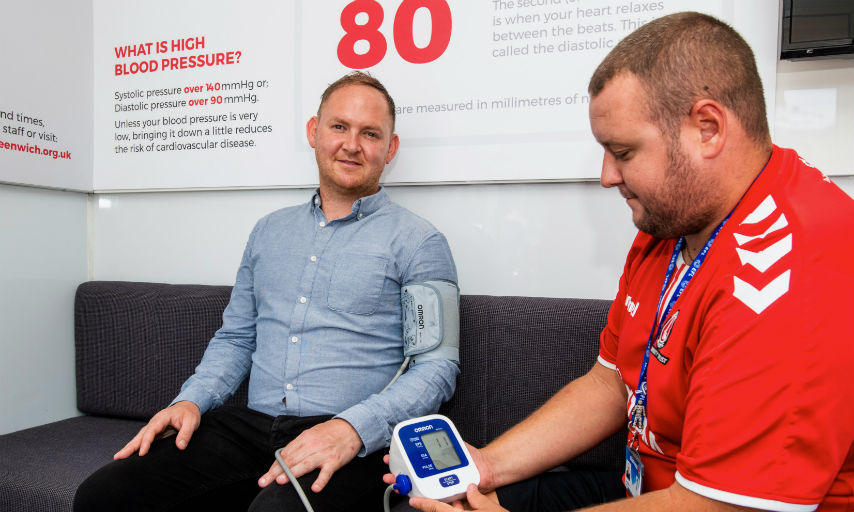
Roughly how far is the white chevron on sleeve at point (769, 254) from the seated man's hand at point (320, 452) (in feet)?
2.76

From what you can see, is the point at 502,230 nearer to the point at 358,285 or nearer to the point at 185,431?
the point at 358,285

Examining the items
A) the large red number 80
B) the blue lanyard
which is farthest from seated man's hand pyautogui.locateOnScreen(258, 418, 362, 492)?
the large red number 80

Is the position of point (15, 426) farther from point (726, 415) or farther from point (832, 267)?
point (832, 267)

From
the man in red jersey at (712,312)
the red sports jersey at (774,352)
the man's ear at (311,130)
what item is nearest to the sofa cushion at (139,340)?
the man's ear at (311,130)

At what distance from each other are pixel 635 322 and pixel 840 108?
36.8 inches

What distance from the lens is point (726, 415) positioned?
29.7 inches

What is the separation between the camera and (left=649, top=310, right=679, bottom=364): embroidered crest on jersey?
0.93 metres

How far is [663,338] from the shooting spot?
95 centimetres

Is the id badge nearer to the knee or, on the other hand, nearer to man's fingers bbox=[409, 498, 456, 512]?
man's fingers bbox=[409, 498, 456, 512]

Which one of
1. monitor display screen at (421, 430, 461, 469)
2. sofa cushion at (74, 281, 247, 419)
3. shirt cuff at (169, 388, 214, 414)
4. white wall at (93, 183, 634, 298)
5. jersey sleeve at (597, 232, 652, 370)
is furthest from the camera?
sofa cushion at (74, 281, 247, 419)

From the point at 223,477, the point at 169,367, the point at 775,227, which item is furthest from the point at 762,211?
the point at 169,367

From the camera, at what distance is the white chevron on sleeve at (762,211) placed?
0.83m

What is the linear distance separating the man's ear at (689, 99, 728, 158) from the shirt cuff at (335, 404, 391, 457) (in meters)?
0.84

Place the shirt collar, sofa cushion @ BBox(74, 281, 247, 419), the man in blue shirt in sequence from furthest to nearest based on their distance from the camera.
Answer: sofa cushion @ BBox(74, 281, 247, 419)
the shirt collar
the man in blue shirt
